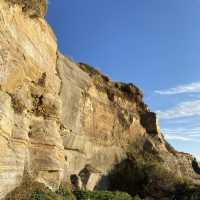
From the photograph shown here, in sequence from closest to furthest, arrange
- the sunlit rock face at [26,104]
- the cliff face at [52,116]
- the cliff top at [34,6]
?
the sunlit rock face at [26,104] < the cliff face at [52,116] < the cliff top at [34,6]

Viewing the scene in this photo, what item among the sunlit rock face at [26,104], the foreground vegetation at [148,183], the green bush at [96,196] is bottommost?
the green bush at [96,196]

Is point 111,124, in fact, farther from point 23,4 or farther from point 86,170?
point 23,4

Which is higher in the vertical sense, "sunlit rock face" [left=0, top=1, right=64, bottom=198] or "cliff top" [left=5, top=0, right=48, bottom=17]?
"cliff top" [left=5, top=0, right=48, bottom=17]

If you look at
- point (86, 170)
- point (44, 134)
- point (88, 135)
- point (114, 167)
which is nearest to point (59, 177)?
point (44, 134)

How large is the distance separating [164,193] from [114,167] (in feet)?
12.9

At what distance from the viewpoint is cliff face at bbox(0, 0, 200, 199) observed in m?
11.8

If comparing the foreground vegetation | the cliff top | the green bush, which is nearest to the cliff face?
the cliff top

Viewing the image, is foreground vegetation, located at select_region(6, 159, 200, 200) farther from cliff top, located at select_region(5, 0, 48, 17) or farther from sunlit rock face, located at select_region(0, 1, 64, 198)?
cliff top, located at select_region(5, 0, 48, 17)

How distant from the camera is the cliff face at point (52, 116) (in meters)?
11.8

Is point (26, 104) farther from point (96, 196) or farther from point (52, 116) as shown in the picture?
point (96, 196)

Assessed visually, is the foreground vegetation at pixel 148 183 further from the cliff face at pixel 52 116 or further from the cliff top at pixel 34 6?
the cliff top at pixel 34 6

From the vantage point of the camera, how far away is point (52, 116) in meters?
15.2

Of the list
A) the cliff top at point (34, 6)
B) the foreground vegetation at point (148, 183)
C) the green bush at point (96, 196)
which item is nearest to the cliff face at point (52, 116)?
the cliff top at point (34, 6)

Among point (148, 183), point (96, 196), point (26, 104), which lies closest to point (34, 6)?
point (26, 104)
